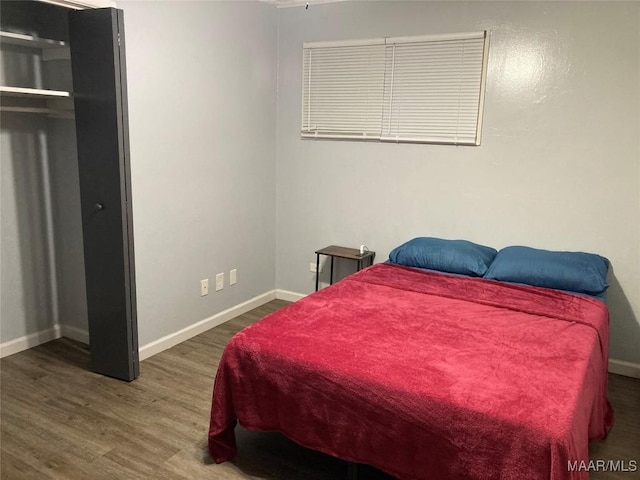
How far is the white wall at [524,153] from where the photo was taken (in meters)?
3.02

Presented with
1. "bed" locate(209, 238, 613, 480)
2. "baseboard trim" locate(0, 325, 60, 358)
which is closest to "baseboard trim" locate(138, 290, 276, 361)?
"baseboard trim" locate(0, 325, 60, 358)

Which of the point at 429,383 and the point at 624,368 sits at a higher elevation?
the point at 429,383

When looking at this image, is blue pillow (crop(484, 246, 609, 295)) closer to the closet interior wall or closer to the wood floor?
the wood floor

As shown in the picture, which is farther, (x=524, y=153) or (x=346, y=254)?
(x=346, y=254)

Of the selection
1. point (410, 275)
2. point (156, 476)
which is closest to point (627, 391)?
point (410, 275)

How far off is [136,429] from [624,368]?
295 cm

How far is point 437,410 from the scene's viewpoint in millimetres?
1740

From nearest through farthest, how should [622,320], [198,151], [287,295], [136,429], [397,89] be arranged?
[136,429] < [622,320] < [198,151] < [397,89] < [287,295]

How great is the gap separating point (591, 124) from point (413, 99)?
116cm

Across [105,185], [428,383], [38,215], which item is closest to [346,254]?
[105,185]

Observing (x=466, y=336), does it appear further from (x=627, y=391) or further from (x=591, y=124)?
(x=591, y=124)

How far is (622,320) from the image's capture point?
10.4 feet

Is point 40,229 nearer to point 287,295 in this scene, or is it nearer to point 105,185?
→ point 105,185

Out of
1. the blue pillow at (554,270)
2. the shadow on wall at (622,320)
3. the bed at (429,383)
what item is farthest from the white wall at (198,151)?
the shadow on wall at (622,320)
